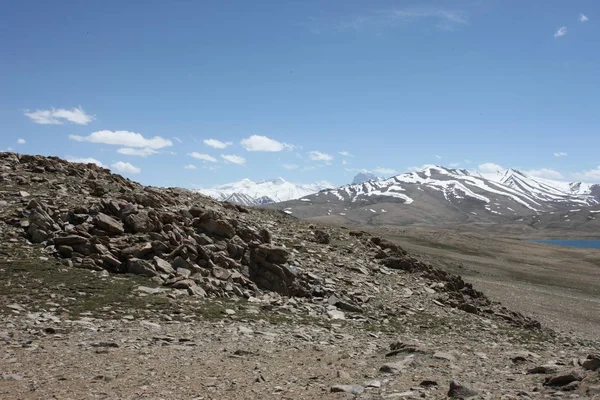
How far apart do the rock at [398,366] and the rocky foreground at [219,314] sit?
0.06m

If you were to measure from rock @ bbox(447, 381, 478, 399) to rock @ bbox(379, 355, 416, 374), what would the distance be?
7.98ft

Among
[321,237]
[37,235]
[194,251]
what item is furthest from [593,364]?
[321,237]

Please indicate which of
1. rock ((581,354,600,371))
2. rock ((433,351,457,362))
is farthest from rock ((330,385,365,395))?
rock ((581,354,600,371))

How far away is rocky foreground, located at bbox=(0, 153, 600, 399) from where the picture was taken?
12.0 meters

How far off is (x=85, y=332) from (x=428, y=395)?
10.7 m

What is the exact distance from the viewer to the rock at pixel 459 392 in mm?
10984

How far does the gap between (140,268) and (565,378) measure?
17.9 m

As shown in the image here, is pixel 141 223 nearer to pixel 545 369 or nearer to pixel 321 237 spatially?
pixel 321 237

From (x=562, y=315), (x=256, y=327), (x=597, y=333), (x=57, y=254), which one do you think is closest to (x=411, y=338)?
(x=256, y=327)

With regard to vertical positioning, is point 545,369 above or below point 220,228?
below

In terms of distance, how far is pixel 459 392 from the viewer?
36.4ft

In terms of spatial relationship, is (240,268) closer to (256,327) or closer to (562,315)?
(256,327)

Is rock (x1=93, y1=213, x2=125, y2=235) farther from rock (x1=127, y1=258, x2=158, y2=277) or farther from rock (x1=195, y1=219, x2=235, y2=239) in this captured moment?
rock (x1=195, y1=219, x2=235, y2=239)

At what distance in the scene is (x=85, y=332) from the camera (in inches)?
601
